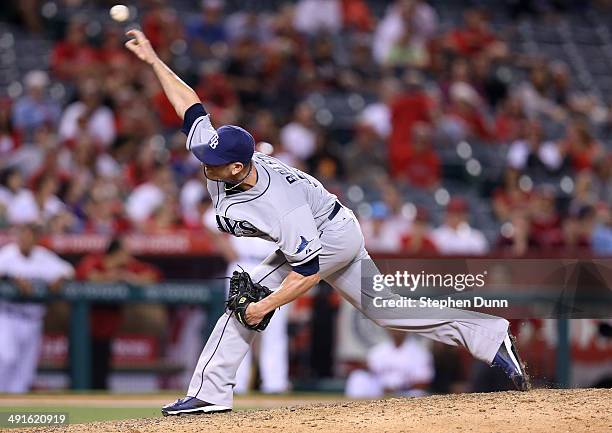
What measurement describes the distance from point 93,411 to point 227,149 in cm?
315

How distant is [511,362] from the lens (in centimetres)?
695

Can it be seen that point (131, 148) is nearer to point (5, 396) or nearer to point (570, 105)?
point (5, 396)

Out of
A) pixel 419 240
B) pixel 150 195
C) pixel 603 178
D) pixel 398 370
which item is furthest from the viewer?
pixel 603 178

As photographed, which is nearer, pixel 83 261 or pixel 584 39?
pixel 83 261

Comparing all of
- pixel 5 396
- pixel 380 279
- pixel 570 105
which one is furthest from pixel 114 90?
pixel 380 279

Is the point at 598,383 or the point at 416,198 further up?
the point at 416,198

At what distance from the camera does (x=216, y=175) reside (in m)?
6.35

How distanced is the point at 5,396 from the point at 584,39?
37.4ft

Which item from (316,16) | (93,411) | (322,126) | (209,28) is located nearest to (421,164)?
(322,126)

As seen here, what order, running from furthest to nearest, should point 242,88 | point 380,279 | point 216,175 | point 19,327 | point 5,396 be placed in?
1. point 242,88
2. point 19,327
3. point 5,396
4. point 380,279
5. point 216,175

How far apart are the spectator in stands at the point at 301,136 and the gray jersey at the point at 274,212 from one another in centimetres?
705

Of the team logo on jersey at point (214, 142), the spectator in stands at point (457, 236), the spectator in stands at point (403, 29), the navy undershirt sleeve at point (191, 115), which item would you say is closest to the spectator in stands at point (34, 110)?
the spectator in stands at point (457, 236)

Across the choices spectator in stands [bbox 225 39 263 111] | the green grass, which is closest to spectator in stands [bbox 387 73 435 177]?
spectator in stands [bbox 225 39 263 111]

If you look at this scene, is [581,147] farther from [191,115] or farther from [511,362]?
[191,115]
